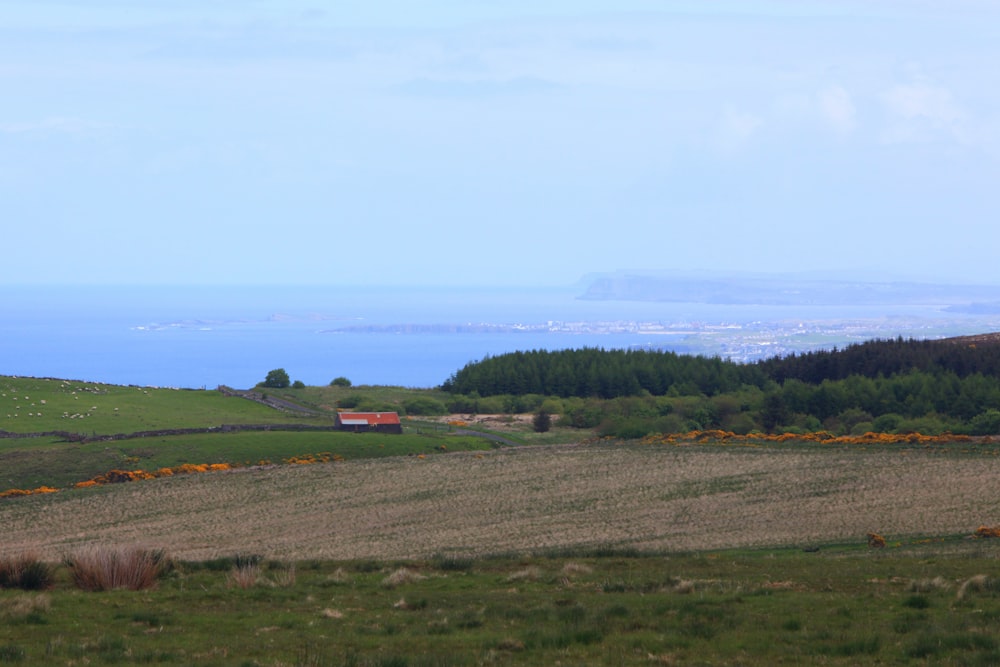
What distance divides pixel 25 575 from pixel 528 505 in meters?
22.1

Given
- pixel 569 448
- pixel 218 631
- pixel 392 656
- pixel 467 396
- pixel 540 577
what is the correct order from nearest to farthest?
pixel 392 656 < pixel 218 631 < pixel 540 577 < pixel 569 448 < pixel 467 396

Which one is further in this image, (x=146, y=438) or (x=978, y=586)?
(x=146, y=438)

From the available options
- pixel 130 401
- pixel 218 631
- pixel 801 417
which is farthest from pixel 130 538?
pixel 801 417

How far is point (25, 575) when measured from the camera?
17609mm

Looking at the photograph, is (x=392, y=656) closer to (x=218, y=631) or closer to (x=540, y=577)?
(x=218, y=631)

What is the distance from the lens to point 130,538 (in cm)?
3331

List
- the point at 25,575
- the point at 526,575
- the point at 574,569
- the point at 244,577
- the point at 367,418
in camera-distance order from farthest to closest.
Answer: the point at 367,418 → the point at 574,569 → the point at 526,575 → the point at 244,577 → the point at 25,575

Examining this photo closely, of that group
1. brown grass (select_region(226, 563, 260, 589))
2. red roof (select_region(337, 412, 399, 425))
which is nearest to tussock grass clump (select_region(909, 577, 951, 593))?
brown grass (select_region(226, 563, 260, 589))

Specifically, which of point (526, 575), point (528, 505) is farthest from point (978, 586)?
point (528, 505)

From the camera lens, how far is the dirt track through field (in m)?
29.3

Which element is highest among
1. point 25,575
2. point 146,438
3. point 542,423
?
point 25,575

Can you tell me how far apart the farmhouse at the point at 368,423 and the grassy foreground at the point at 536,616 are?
4647 cm

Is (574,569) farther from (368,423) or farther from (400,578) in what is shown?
(368,423)

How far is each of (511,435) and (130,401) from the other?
1057 inches
